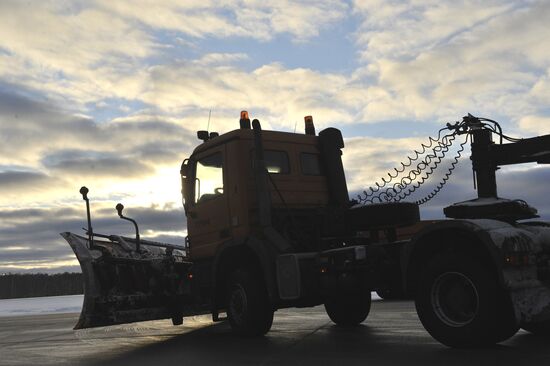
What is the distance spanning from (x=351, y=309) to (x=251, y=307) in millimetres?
2535

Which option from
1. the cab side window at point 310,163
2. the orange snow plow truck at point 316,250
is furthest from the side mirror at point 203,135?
the cab side window at point 310,163

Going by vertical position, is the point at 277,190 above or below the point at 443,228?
above

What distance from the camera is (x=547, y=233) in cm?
707

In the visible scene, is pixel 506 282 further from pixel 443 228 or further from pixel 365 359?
pixel 365 359

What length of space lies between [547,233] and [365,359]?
261 centimetres

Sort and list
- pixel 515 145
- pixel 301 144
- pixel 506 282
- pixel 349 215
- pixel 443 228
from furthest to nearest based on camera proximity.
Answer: pixel 301 144 → pixel 349 215 → pixel 515 145 → pixel 443 228 → pixel 506 282

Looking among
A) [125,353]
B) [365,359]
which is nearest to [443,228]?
[365,359]

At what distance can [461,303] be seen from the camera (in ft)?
22.7

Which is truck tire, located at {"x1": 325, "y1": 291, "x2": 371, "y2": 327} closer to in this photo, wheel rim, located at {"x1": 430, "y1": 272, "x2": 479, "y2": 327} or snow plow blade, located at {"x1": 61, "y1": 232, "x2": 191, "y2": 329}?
snow plow blade, located at {"x1": 61, "y1": 232, "x2": 191, "y2": 329}

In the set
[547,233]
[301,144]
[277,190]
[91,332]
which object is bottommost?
[91,332]

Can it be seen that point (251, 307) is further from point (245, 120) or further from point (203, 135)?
point (203, 135)

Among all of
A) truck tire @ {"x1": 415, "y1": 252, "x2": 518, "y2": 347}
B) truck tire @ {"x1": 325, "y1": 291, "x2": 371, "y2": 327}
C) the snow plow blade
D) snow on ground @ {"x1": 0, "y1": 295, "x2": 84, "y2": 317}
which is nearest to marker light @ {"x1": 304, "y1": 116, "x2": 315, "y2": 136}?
truck tire @ {"x1": 325, "y1": 291, "x2": 371, "y2": 327}

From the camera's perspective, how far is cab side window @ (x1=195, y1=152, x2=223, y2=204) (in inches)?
388

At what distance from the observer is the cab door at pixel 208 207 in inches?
384
